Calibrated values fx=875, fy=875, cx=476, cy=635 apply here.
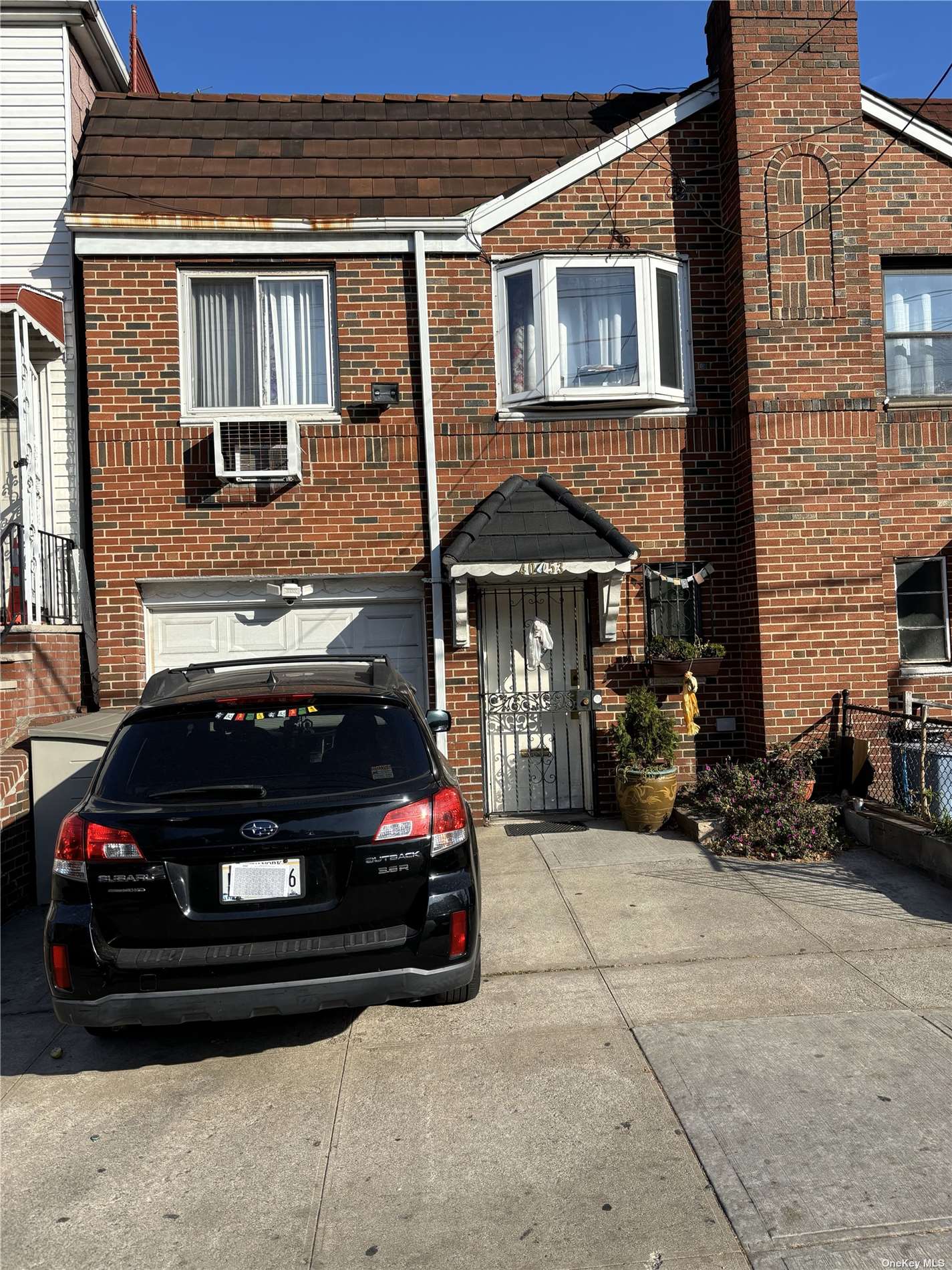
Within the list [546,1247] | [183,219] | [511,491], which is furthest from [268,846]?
[183,219]

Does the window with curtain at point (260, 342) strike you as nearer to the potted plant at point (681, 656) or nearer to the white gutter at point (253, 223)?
the white gutter at point (253, 223)

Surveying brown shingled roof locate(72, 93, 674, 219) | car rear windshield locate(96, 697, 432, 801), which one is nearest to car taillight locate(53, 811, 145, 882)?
car rear windshield locate(96, 697, 432, 801)

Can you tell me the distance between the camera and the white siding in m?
8.16

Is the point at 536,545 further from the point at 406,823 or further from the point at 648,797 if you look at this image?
the point at 406,823

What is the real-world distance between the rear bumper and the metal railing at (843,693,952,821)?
179 inches

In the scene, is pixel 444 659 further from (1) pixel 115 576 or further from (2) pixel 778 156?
(2) pixel 778 156

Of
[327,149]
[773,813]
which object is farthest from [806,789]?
[327,149]

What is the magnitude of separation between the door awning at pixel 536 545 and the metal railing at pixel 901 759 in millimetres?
2369

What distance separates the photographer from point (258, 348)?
8.18 meters

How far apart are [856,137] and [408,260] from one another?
4376 millimetres

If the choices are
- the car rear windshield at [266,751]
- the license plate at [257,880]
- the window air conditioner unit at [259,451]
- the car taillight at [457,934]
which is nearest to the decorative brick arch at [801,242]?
the window air conditioner unit at [259,451]

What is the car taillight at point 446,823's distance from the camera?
141 inches

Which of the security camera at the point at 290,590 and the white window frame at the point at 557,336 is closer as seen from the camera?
the security camera at the point at 290,590

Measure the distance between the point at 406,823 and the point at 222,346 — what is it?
20.5ft
